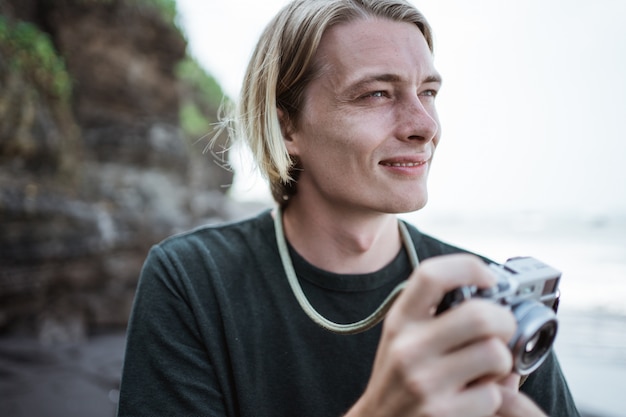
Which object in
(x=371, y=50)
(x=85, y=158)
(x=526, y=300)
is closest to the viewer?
(x=526, y=300)

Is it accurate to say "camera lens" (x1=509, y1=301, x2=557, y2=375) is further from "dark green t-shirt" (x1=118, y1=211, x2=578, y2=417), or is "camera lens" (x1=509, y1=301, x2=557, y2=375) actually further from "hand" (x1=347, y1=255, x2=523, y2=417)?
"dark green t-shirt" (x1=118, y1=211, x2=578, y2=417)

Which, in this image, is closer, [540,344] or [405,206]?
[540,344]

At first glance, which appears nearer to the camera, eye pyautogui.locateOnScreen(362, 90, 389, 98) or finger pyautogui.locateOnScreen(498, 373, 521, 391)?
finger pyautogui.locateOnScreen(498, 373, 521, 391)

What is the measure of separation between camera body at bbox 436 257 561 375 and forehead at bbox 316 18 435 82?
0.88m

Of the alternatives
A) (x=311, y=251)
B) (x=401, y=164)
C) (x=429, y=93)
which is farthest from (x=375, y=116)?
(x=311, y=251)

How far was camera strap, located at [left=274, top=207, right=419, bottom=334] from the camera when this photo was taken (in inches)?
50.9

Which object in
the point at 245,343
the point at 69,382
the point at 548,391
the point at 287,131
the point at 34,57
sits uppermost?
the point at 34,57

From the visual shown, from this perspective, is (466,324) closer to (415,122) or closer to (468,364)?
(468,364)

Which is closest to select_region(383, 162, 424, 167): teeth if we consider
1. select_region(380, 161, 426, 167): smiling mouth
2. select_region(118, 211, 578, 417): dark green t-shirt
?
select_region(380, 161, 426, 167): smiling mouth

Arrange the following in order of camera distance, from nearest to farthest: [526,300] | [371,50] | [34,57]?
[526,300] < [371,50] < [34,57]

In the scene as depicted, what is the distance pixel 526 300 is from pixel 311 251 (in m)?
0.94

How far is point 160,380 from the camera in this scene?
1329 millimetres

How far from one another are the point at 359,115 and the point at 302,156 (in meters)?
0.36

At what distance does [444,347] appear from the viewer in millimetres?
767
